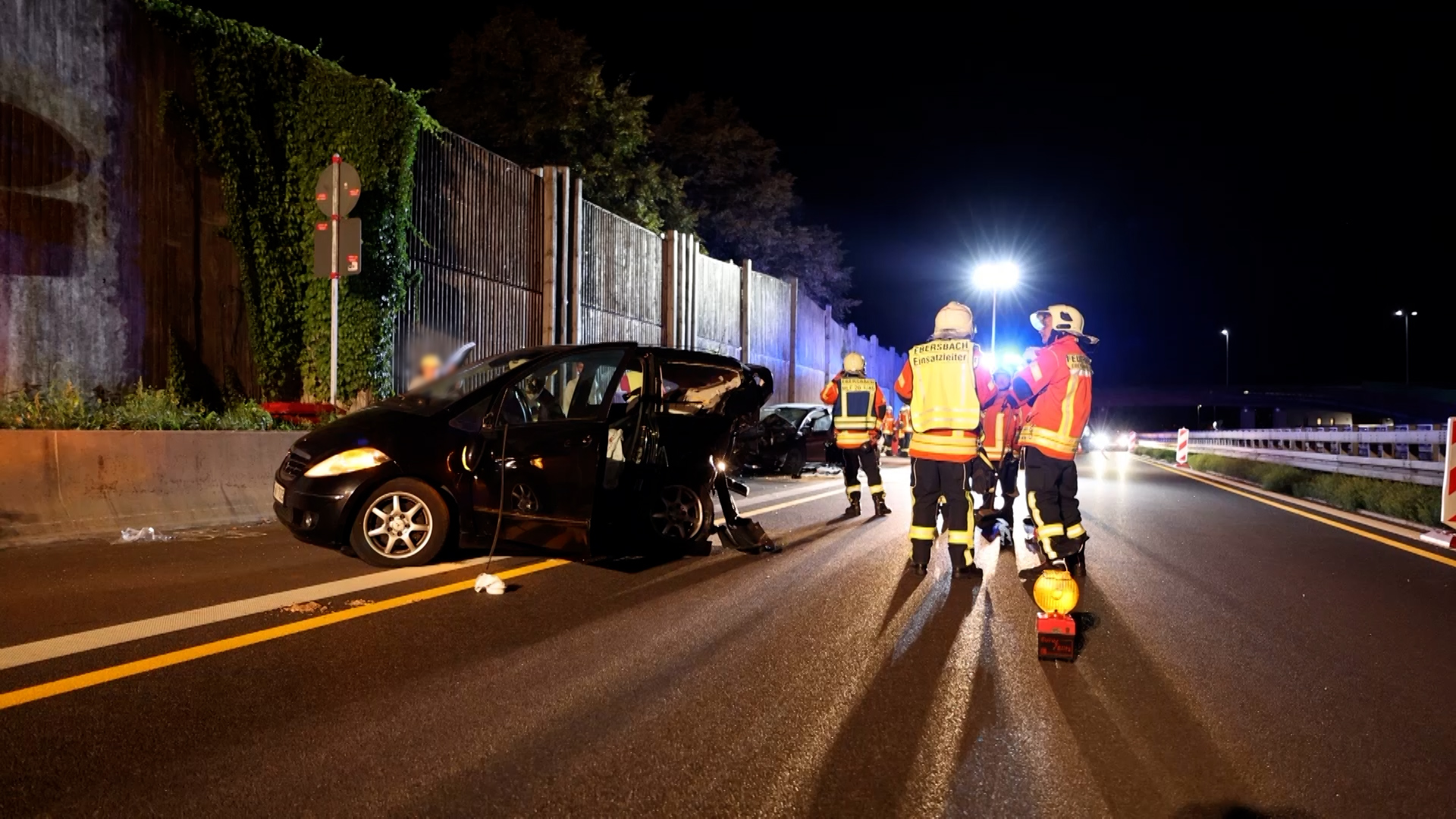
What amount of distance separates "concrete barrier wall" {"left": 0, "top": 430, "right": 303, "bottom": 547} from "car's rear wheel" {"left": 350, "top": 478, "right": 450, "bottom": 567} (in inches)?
102

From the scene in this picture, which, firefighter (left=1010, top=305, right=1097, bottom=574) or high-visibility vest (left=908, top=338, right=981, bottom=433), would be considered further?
high-visibility vest (left=908, top=338, right=981, bottom=433)

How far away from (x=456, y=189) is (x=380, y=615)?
1087 cm

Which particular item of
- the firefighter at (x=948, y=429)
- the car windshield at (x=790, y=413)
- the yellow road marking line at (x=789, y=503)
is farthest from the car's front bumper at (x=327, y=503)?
the car windshield at (x=790, y=413)

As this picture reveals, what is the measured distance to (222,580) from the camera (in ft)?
20.0

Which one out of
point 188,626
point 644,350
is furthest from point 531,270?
point 188,626

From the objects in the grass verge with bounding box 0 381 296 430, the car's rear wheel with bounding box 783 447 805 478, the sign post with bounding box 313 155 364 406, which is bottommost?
the car's rear wheel with bounding box 783 447 805 478

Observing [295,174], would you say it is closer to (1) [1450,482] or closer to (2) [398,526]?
(2) [398,526]

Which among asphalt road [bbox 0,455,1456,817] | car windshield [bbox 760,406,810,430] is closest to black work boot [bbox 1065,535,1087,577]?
asphalt road [bbox 0,455,1456,817]

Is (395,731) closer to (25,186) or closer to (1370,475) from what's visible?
(25,186)

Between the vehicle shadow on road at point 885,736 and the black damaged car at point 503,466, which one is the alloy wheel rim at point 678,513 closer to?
the black damaged car at point 503,466

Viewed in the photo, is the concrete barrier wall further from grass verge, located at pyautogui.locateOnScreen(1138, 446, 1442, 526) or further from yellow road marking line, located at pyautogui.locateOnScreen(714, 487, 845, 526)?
grass verge, located at pyautogui.locateOnScreen(1138, 446, 1442, 526)

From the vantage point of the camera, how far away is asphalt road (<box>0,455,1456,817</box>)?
3.06 m

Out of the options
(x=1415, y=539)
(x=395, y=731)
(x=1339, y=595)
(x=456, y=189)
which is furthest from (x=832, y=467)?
(x=395, y=731)

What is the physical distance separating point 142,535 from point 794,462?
1024 cm
